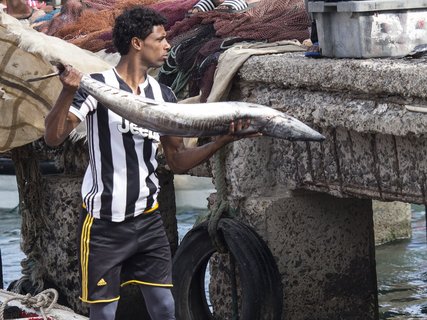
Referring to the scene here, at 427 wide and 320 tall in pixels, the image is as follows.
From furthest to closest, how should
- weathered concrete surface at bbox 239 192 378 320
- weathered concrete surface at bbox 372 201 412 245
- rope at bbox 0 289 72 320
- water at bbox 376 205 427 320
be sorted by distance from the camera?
weathered concrete surface at bbox 372 201 412 245
water at bbox 376 205 427 320
weathered concrete surface at bbox 239 192 378 320
rope at bbox 0 289 72 320

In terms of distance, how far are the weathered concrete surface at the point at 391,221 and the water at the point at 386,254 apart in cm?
8

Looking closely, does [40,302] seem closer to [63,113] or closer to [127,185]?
[127,185]

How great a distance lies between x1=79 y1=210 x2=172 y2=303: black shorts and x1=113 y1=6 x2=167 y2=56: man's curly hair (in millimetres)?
849

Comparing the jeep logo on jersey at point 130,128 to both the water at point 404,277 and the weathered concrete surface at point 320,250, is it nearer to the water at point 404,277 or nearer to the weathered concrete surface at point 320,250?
the weathered concrete surface at point 320,250

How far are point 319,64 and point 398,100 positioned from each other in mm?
690

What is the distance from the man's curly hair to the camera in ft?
19.9

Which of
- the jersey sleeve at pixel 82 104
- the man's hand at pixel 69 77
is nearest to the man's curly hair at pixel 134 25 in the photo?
the jersey sleeve at pixel 82 104

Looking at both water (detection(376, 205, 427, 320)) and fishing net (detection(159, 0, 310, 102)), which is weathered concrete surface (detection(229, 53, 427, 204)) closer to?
fishing net (detection(159, 0, 310, 102))

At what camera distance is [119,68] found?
20.0 ft

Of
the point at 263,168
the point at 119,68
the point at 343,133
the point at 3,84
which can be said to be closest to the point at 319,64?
the point at 343,133

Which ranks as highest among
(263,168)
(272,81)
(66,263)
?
(272,81)

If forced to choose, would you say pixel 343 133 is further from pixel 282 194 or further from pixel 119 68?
pixel 119 68

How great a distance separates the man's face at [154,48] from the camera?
239 inches

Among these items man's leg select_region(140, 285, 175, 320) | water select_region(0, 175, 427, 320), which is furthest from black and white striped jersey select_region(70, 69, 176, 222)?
water select_region(0, 175, 427, 320)
